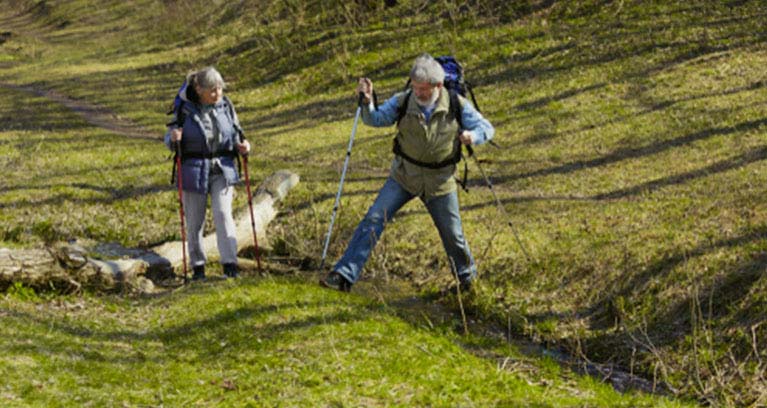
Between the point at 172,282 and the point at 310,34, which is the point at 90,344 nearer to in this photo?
the point at 172,282

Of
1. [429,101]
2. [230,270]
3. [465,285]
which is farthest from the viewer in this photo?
→ [465,285]

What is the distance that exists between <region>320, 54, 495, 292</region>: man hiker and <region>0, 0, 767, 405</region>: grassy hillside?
1.88 meters

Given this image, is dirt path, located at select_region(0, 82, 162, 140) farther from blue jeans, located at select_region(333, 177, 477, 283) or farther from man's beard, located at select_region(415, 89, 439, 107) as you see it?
man's beard, located at select_region(415, 89, 439, 107)

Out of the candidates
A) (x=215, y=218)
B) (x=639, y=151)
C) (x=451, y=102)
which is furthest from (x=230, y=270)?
(x=639, y=151)

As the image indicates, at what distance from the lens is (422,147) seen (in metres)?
10.1

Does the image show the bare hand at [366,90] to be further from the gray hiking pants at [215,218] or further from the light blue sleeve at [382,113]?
the gray hiking pants at [215,218]

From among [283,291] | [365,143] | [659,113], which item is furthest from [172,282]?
[659,113]

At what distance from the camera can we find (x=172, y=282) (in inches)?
472

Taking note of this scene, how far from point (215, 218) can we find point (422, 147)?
3.12m

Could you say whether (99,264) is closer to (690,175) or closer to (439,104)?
(439,104)

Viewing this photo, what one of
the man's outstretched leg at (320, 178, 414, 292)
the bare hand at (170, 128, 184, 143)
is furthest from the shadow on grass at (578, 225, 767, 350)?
the bare hand at (170, 128, 184, 143)

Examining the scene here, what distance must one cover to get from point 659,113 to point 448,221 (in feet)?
44.6

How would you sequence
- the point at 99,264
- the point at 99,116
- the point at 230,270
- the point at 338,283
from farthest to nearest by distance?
the point at 99,116 < the point at 230,270 < the point at 99,264 < the point at 338,283

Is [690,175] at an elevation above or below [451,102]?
below
